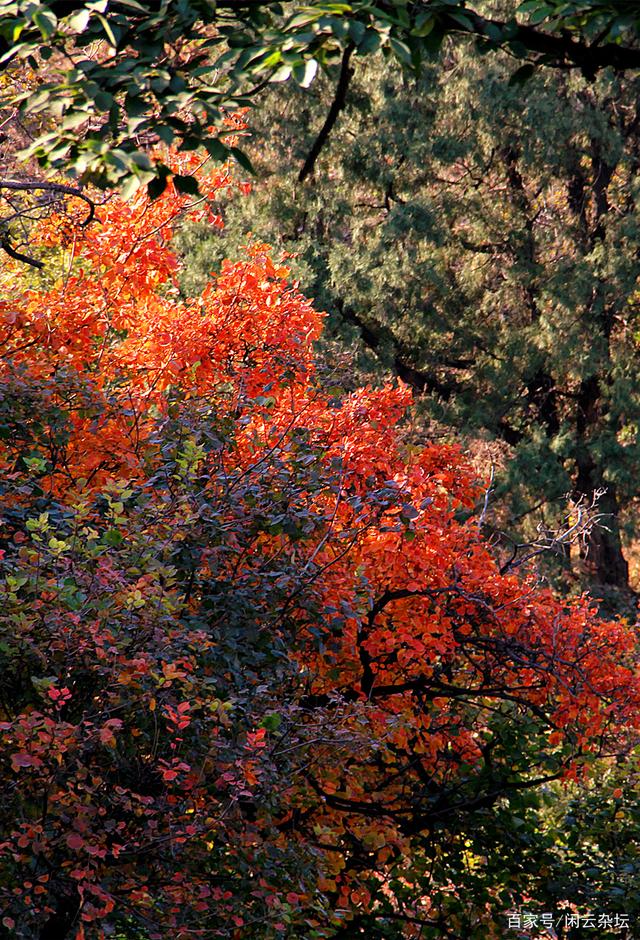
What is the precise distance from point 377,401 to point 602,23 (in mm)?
3922

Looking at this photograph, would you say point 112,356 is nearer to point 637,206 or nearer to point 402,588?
point 402,588

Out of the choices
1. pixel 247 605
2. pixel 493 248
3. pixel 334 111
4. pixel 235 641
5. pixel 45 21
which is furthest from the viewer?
pixel 493 248

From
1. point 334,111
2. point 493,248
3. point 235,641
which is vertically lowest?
point 493,248

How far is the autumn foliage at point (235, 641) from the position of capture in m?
3.55

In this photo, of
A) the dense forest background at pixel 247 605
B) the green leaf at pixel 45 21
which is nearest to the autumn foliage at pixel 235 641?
the dense forest background at pixel 247 605

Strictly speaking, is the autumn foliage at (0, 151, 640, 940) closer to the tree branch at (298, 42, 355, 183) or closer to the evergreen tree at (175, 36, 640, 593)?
the tree branch at (298, 42, 355, 183)

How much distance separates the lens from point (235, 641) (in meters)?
4.34

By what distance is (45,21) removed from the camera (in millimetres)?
3057

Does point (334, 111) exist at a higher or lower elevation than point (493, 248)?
higher

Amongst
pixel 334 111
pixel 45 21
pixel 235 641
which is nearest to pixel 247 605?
pixel 235 641

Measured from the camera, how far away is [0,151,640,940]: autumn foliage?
11.6ft

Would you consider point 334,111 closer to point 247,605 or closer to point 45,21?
point 45,21

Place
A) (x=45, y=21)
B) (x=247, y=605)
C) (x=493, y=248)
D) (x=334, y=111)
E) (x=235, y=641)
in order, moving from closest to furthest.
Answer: (x=45, y=21) → (x=334, y=111) → (x=235, y=641) → (x=247, y=605) → (x=493, y=248)

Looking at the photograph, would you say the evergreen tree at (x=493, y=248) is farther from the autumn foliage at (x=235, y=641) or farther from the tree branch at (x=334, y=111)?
the tree branch at (x=334, y=111)
